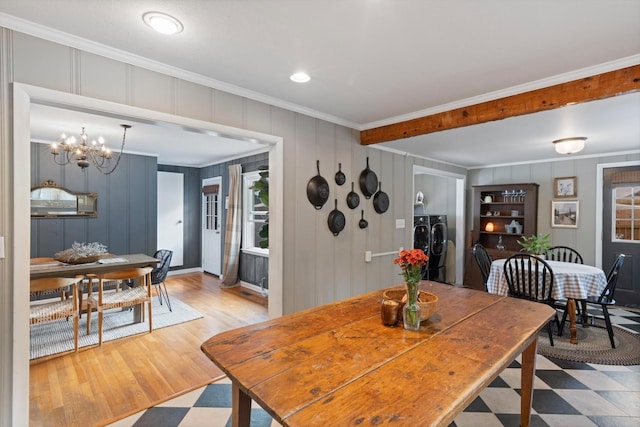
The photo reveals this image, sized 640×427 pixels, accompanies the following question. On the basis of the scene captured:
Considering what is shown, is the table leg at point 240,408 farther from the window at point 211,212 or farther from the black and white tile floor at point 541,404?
the window at point 211,212

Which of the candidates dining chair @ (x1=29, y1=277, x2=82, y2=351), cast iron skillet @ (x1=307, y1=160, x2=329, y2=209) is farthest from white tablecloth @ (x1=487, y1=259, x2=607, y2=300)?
dining chair @ (x1=29, y1=277, x2=82, y2=351)

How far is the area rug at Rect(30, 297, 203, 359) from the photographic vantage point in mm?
3205

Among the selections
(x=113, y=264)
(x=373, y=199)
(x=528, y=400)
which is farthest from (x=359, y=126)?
(x=113, y=264)

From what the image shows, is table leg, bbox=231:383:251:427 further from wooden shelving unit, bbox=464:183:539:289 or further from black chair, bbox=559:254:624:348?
wooden shelving unit, bbox=464:183:539:289

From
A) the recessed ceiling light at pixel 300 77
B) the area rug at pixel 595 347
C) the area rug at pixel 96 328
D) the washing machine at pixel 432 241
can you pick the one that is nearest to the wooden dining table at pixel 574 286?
the area rug at pixel 595 347

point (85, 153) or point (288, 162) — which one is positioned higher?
point (85, 153)

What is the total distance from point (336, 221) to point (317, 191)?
404 mm

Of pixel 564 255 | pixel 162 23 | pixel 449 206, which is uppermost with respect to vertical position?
pixel 162 23

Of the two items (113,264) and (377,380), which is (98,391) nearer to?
(113,264)

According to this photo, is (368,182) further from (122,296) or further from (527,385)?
(122,296)

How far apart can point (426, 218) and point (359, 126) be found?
2672 mm

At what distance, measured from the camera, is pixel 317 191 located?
10.3 ft

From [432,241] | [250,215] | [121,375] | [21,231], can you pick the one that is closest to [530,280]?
[432,241]

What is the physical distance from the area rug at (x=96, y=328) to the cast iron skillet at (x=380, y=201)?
264cm
